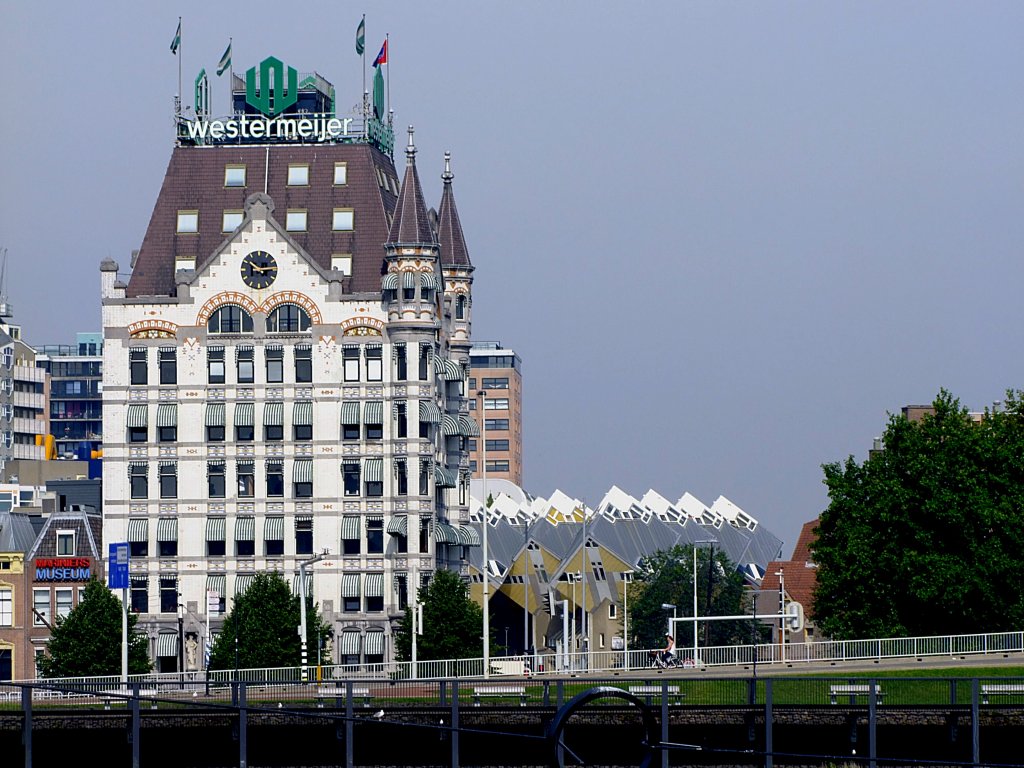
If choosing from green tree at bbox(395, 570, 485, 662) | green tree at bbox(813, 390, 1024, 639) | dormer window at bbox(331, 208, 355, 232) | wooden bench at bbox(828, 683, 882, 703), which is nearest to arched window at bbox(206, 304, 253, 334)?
dormer window at bbox(331, 208, 355, 232)

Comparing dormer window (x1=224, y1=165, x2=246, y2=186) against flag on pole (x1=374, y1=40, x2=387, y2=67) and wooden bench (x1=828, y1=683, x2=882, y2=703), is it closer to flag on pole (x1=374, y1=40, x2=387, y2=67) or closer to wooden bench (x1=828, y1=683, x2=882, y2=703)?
flag on pole (x1=374, y1=40, x2=387, y2=67)

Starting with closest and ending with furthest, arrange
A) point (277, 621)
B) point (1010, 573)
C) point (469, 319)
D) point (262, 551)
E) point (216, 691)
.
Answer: point (216, 691) < point (1010, 573) < point (277, 621) < point (262, 551) < point (469, 319)

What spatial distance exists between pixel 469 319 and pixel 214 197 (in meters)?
21.3

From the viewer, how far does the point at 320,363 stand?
15675 cm

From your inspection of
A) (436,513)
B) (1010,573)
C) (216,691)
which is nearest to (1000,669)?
(1010,573)

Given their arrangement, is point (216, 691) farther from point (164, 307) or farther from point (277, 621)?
point (164, 307)

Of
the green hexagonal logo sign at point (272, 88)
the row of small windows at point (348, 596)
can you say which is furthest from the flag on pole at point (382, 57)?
the row of small windows at point (348, 596)

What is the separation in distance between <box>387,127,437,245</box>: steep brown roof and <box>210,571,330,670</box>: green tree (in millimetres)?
25207

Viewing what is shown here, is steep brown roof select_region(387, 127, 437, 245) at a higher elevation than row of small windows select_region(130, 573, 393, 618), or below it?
higher

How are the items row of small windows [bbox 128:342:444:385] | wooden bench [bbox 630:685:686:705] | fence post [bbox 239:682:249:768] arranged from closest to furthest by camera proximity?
fence post [bbox 239:682:249:768] → wooden bench [bbox 630:685:686:705] → row of small windows [bbox 128:342:444:385]

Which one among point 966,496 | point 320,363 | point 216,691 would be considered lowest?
point 216,691

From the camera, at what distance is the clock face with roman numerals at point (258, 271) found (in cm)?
15750

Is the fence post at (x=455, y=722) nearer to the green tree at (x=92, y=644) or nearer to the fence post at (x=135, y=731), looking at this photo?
the fence post at (x=135, y=731)

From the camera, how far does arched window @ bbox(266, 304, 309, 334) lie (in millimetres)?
157250
